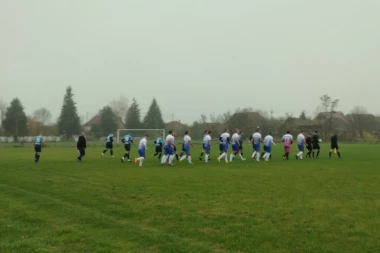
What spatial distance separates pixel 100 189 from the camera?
1161cm

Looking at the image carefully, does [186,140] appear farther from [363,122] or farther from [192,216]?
[363,122]

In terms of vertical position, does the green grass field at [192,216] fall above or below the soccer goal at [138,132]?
below

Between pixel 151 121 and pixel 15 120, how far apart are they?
2612cm

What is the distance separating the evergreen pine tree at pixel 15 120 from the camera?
230 feet

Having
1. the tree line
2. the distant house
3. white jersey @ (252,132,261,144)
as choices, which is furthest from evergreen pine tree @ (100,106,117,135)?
white jersey @ (252,132,261,144)

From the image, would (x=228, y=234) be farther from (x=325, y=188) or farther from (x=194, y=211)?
(x=325, y=188)

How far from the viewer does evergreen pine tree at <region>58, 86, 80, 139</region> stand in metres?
74.9

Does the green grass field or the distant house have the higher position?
the distant house

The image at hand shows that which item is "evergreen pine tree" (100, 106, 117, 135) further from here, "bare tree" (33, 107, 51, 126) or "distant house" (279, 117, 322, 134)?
"distant house" (279, 117, 322, 134)

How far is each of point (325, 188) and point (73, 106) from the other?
8204 centimetres

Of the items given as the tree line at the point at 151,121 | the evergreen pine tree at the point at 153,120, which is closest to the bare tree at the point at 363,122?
the tree line at the point at 151,121

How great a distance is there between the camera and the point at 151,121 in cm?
7456

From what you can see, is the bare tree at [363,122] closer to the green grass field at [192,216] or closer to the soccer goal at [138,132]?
the soccer goal at [138,132]

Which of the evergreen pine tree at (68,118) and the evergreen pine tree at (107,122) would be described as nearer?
the evergreen pine tree at (107,122)
